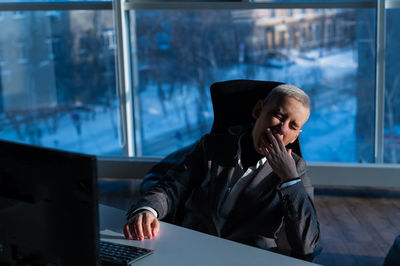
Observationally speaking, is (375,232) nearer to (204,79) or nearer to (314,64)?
(314,64)

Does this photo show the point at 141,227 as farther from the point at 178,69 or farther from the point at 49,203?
the point at 178,69

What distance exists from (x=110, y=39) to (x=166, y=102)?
0.78m

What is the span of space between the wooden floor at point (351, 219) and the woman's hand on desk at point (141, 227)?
66.9 inches

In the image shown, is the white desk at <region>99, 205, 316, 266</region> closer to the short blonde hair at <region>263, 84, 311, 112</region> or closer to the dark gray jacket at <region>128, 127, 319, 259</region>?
the dark gray jacket at <region>128, 127, 319, 259</region>

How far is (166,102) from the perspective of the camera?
16.4 ft

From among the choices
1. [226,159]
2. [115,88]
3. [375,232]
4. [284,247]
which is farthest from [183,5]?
[284,247]

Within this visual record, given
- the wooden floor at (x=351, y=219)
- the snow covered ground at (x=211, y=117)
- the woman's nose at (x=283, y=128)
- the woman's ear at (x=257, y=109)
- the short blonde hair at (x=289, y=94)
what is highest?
the short blonde hair at (x=289, y=94)

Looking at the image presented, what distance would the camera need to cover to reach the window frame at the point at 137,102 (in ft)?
14.4

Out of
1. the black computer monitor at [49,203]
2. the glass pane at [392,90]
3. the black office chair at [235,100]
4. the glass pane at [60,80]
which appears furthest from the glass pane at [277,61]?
the black computer monitor at [49,203]

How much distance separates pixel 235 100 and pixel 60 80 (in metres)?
3.23

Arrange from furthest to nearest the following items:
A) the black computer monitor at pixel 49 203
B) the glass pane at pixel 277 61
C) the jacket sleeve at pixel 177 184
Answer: the glass pane at pixel 277 61, the jacket sleeve at pixel 177 184, the black computer monitor at pixel 49 203

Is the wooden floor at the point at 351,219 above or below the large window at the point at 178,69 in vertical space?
below

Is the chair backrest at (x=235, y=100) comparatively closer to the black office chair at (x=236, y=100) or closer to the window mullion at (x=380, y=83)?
the black office chair at (x=236, y=100)

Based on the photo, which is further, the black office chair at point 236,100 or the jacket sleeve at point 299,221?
the black office chair at point 236,100
